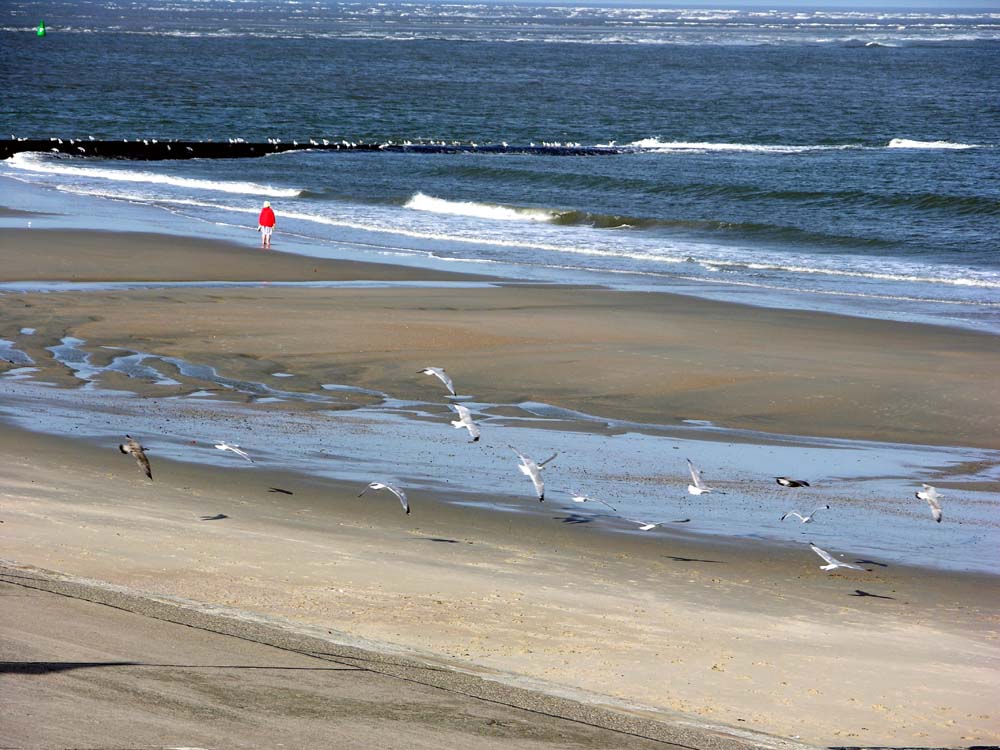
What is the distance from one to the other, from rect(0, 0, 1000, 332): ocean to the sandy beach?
6450 mm

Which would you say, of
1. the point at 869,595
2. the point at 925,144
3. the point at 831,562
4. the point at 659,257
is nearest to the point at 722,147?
the point at 925,144

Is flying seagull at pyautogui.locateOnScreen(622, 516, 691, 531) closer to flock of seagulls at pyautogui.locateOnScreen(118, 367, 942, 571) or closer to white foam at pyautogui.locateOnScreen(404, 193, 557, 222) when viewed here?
Result: flock of seagulls at pyautogui.locateOnScreen(118, 367, 942, 571)

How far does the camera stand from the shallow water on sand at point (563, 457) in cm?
1076

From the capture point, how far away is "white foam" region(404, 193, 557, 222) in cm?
3556

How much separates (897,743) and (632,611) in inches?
85.0

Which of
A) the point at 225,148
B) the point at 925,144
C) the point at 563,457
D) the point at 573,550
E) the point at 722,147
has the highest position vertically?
the point at 925,144

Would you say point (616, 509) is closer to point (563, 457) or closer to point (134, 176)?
point (563, 457)

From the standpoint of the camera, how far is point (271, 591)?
27.6 feet

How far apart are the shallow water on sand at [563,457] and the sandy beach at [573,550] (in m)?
0.32

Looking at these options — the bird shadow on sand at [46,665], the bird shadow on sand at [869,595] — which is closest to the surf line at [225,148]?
the bird shadow on sand at [869,595]

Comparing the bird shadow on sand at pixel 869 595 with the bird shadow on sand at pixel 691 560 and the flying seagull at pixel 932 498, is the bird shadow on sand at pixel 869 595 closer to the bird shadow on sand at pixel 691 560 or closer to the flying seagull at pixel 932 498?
the bird shadow on sand at pixel 691 560

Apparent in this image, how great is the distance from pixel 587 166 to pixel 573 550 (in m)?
37.9

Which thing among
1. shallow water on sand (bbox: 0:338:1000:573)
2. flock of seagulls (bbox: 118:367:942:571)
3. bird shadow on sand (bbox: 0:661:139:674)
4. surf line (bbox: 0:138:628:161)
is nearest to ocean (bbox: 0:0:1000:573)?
shallow water on sand (bbox: 0:338:1000:573)

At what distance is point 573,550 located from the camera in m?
9.91
